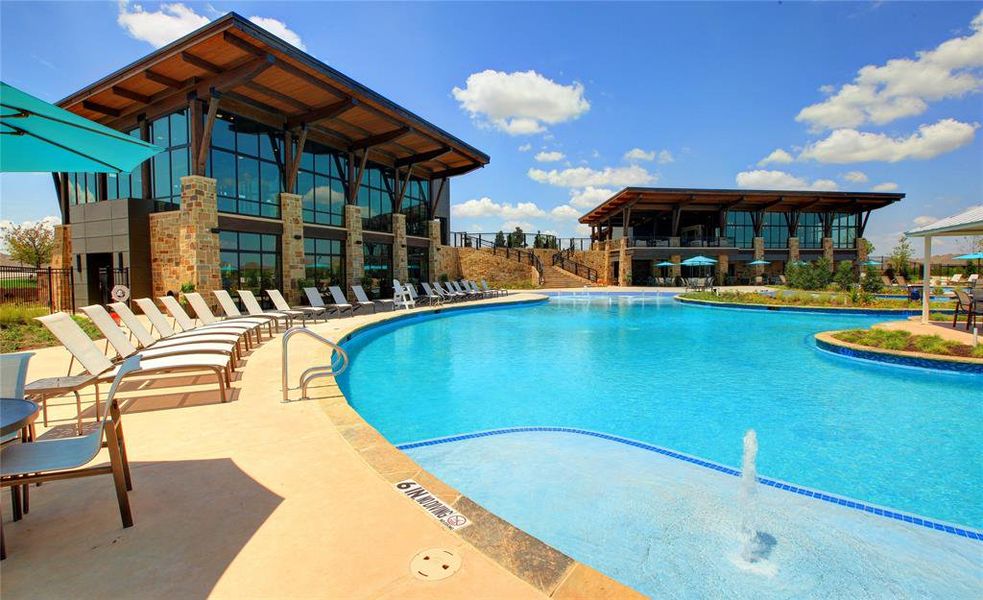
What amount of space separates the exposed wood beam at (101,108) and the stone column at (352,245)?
761 centimetres

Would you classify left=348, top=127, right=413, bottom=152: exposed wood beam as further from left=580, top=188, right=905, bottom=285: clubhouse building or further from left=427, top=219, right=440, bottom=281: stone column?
left=580, top=188, right=905, bottom=285: clubhouse building

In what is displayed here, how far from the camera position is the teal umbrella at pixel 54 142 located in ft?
7.97

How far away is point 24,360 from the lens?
2.73m

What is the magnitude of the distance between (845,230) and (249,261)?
4128cm

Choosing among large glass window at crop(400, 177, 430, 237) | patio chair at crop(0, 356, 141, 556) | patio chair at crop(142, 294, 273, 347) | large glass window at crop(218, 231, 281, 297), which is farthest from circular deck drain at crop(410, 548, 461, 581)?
large glass window at crop(400, 177, 430, 237)

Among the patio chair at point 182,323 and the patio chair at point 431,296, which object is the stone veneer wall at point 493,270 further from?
the patio chair at point 182,323

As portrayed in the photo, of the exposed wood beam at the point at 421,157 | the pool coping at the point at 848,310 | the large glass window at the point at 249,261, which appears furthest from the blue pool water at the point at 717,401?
the exposed wood beam at the point at 421,157

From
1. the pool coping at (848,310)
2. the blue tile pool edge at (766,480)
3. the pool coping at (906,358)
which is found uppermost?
the pool coping at (848,310)

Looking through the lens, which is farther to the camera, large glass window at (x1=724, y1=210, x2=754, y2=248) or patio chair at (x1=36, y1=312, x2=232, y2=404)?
large glass window at (x1=724, y1=210, x2=754, y2=248)

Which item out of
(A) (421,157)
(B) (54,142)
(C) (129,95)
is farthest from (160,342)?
(A) (421,157)

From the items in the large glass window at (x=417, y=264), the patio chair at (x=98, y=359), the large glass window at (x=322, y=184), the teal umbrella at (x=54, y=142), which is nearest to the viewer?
the teal umbrella at (x=54, y=142)

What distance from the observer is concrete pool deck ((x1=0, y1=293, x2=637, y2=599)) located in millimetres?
1784

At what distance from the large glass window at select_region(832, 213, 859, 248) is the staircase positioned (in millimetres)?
20709

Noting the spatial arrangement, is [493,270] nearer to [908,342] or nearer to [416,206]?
[416,206]
